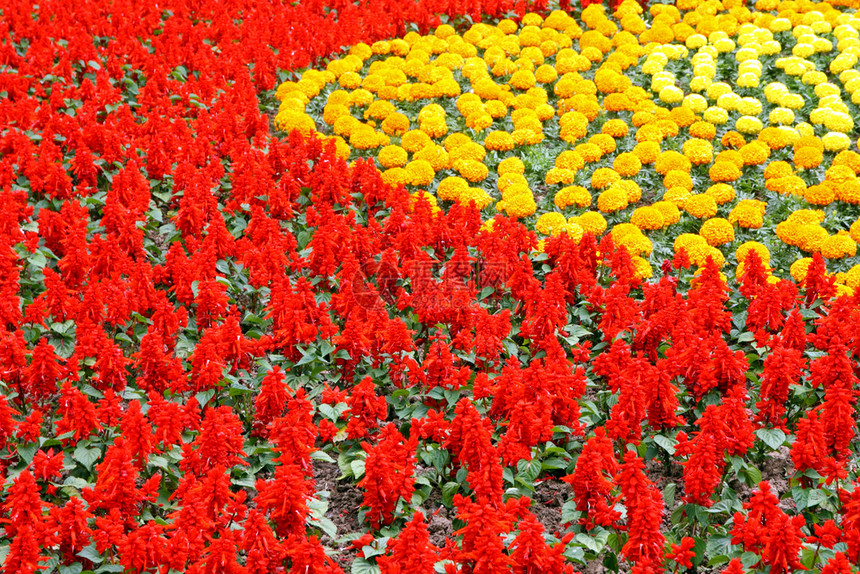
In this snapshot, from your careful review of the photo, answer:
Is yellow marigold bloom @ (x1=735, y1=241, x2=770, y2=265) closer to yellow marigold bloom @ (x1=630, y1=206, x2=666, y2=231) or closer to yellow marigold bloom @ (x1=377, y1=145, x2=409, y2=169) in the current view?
yellow marigold bloom @ (x1=630, y1=206, x2=666, y2=231)

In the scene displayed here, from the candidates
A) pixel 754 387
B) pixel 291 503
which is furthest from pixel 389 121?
pixel 291 503

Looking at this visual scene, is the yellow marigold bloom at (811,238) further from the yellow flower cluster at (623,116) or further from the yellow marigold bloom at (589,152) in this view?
the yellow marigold bloom at (589,152)

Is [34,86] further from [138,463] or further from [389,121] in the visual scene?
[138,463]

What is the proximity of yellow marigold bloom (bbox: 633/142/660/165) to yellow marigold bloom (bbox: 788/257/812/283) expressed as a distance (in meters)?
2.17

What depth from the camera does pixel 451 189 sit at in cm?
838

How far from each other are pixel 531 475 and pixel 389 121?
17.5ft

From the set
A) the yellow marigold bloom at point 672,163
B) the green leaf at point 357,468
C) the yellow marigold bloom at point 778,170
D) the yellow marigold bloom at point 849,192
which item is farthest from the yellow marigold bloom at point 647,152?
the green leaf at point 357,468

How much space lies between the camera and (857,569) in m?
4.60

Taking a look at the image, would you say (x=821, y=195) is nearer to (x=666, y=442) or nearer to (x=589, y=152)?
(x=589, y=152)

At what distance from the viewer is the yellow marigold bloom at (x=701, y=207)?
793cm

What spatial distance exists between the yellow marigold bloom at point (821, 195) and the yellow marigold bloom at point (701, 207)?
37.8 inches

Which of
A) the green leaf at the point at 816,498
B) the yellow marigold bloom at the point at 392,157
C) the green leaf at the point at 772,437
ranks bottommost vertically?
the green leaf at the point at 816,498

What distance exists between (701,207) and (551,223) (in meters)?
1.45

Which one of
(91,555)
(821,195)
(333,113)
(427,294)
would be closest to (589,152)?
(821,195)
